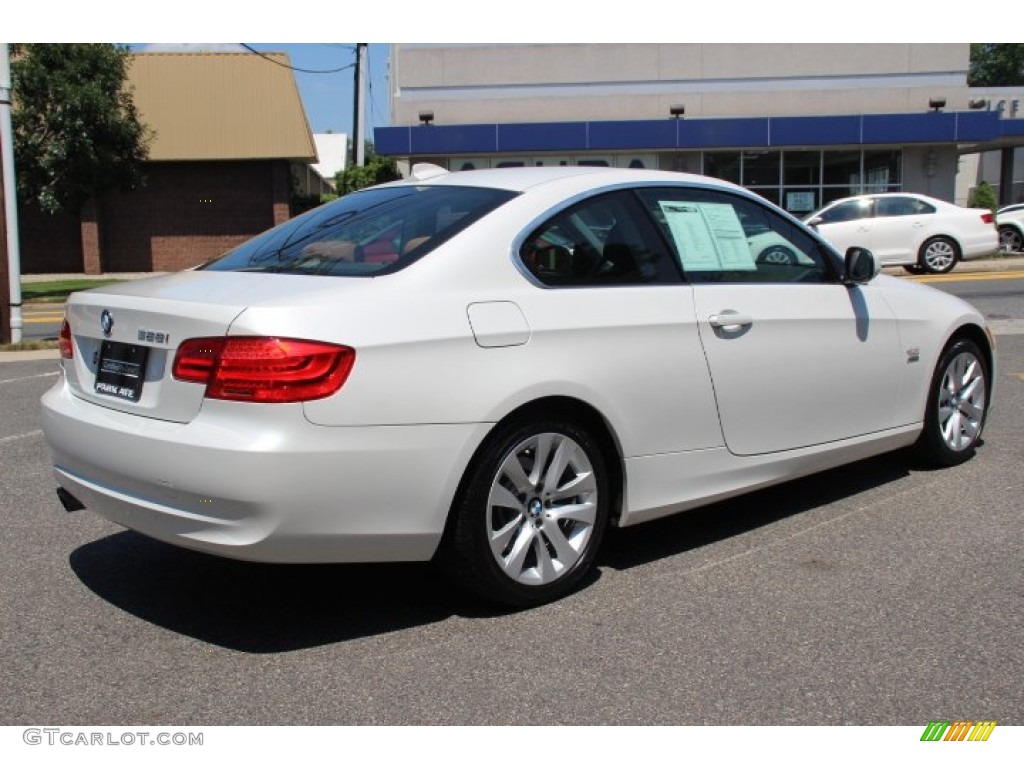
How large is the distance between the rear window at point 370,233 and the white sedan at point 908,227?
1587 cm

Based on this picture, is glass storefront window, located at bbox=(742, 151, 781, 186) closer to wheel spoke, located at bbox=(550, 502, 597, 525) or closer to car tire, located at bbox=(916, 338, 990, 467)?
car tire, located at bbox=(916, 338, 990, 467)

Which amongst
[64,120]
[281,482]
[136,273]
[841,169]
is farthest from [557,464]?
[136,273]

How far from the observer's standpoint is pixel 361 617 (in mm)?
3887

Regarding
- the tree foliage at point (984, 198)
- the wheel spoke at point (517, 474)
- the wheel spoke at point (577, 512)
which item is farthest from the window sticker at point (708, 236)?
the tree foliage at point (984, 198)

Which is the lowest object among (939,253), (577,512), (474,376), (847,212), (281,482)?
(577,512)

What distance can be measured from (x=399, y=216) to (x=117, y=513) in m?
1.55

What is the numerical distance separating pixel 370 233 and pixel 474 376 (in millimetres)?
892

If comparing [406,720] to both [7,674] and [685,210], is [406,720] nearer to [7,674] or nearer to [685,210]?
[7,674]

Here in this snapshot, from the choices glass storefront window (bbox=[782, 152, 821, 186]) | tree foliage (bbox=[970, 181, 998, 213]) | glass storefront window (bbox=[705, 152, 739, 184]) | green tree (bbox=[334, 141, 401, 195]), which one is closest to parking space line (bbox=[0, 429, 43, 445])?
green tree (bbox=[334, 141, 401, 195])

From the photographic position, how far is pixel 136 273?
3212 centimetres

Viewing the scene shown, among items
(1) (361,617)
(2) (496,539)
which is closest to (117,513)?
(1) (361,617)

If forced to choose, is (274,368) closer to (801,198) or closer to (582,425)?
(582,425)

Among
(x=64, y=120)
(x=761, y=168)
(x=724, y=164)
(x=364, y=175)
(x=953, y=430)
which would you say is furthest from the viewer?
(x=724, y=164)

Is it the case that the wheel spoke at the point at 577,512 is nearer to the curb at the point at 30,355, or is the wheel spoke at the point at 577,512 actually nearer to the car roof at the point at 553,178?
the car roof at the point at 553,178
